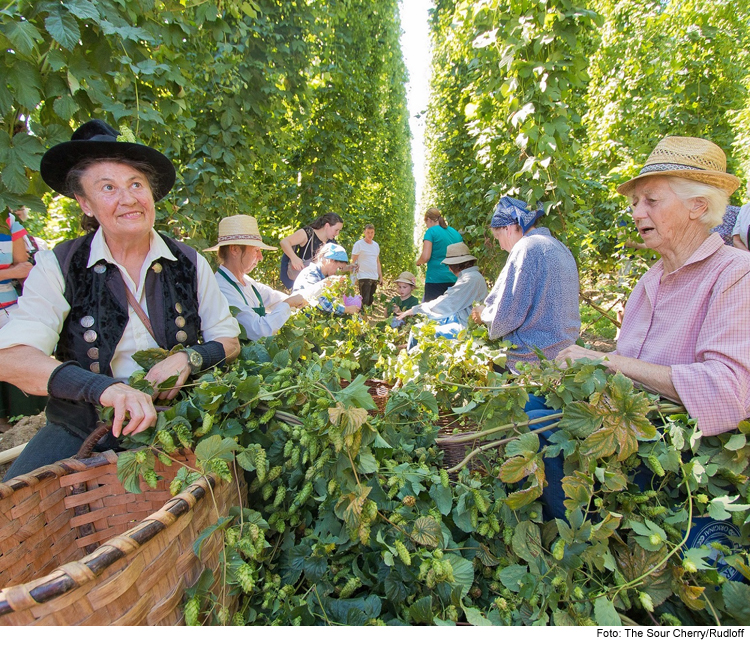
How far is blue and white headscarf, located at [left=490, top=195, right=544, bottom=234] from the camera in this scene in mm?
3020

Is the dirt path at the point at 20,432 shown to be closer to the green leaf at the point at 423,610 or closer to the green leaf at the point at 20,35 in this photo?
the green leaf at the point at 20,35

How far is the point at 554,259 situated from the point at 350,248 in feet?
19.8

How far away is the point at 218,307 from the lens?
1.79 meters

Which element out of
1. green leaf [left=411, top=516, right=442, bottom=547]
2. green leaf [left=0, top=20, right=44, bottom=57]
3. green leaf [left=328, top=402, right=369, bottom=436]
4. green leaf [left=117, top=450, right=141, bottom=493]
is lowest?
green leaf [left=411, top=516, right=442, bottom=547]

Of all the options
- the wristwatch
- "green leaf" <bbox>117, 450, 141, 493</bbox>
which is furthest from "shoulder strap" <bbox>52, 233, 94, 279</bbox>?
"green leaf" <bbox>117, 450, 141, 493</bbox>

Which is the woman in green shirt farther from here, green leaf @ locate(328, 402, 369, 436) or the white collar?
green leaf @ locate(328, 402, 369, 436)

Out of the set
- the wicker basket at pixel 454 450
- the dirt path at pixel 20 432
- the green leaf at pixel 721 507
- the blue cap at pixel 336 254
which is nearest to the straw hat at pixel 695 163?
the green leaf at pixel 721 507

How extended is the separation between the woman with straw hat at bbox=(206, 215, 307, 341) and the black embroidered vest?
67cm

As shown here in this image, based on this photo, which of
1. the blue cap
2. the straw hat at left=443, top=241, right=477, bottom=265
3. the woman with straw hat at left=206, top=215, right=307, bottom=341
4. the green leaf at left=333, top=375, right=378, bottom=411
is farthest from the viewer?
the straw hat at left=443, top=241, right=477, bottom=265

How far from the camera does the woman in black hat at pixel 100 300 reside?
1.41m

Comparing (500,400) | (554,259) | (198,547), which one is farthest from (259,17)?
(198,547)

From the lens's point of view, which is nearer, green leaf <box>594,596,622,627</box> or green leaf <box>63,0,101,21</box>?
green leaf <box>594,596,622,627</box>

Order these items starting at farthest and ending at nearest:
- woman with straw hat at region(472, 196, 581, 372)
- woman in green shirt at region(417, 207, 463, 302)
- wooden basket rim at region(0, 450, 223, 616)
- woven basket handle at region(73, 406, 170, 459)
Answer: woman in green shirt at region(417, 207, 463, 302) → woman with straw hat at region(472, 196, 581, 372) → woven basket handle at region(73, 406, 170, 459) → wooden basket rim at region(0, 450, 223, 616)
